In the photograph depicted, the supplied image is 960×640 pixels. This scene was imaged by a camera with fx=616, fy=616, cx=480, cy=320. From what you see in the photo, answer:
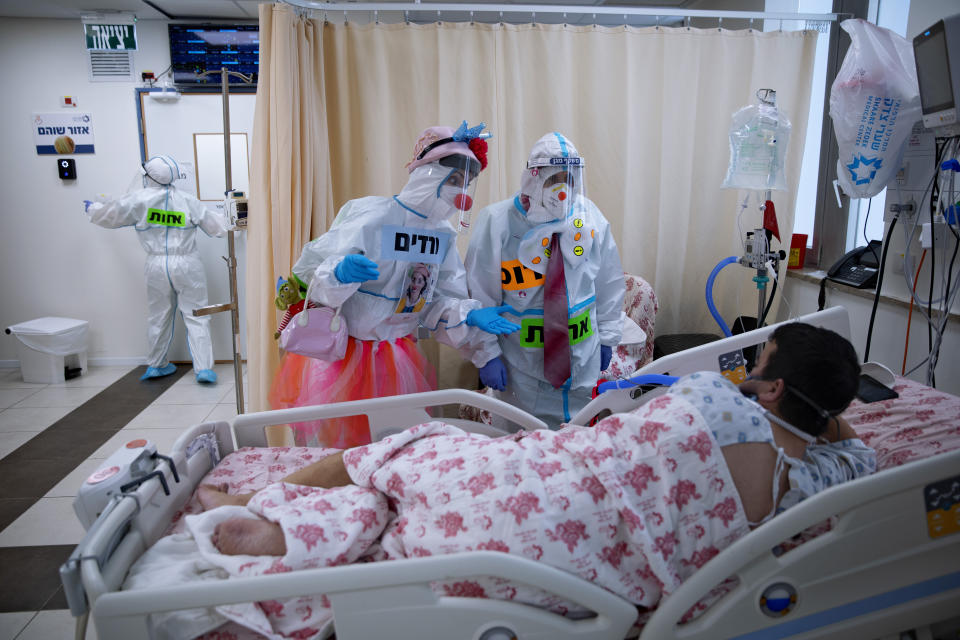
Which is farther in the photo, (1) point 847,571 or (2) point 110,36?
(2) point 110,36

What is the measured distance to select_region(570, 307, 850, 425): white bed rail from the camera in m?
1.96

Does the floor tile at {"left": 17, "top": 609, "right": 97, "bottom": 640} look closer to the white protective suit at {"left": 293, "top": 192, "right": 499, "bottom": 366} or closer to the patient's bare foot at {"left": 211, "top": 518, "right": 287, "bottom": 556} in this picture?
the patient's bare foot at {"left": 211, "top": 518, "right": 287, "bottom": 556}

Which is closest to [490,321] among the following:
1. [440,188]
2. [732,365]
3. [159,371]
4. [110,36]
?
[440,188]

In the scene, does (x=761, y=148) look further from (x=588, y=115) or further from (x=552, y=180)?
(x=552, y=180)

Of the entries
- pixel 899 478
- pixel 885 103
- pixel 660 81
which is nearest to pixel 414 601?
pixel 899 478

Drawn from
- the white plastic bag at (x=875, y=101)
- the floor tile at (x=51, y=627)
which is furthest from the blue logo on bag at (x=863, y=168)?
the floor tile at (x=51, y=627)

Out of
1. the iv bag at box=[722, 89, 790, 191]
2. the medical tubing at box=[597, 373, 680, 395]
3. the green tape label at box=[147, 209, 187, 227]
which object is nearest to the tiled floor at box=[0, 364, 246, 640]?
Answer: the green tape label at box=[147, 209, 187, 227]

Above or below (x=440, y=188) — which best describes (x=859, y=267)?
below

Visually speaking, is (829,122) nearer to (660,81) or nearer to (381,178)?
(660,81)

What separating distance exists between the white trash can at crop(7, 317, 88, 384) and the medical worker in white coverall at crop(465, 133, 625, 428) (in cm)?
360

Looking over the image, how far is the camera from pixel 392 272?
84.0 inches

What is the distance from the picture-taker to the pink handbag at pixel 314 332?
79.9 inches

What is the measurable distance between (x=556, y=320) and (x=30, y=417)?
3.48 meters

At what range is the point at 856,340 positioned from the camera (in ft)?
8.81
